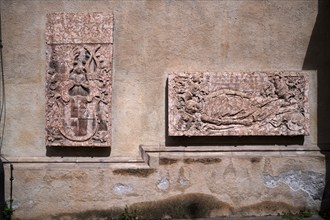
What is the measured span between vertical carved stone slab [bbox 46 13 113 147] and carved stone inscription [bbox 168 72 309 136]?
3.12 feet

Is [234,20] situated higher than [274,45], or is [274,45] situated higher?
[234,20]


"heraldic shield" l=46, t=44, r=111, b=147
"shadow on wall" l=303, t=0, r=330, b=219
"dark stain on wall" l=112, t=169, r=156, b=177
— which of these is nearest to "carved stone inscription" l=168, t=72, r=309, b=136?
"shadow on wall" l=303, t=0, r=330, b=219

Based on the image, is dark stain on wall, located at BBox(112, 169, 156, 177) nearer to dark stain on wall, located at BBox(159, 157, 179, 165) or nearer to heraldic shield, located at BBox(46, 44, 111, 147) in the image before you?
dark stain on wall, located at BBox(159, 157, 179, 165)

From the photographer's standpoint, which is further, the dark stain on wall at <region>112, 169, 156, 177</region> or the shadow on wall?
the shadow on wall

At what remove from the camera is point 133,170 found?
519 cm

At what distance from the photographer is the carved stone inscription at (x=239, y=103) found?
5.19m

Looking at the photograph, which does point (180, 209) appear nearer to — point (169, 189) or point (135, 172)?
point (169, 189)

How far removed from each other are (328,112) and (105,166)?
3221 millimetres

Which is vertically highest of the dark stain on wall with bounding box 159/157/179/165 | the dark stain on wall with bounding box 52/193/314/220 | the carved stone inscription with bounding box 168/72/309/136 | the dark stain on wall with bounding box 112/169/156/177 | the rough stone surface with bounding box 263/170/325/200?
the carved stone inscription with bounding box 168/72/309/136

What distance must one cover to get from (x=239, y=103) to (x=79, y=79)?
2.22 metres

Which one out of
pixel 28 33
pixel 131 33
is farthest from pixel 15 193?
pixel 131 33

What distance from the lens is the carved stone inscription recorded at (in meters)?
5.19

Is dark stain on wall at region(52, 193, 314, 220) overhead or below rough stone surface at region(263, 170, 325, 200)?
below

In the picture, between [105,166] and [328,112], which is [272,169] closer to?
[328,112]
